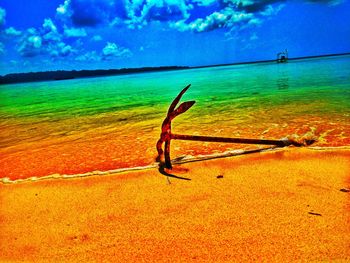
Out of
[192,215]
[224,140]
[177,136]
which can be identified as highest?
[177,136]

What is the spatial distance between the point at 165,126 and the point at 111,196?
123 centimetres

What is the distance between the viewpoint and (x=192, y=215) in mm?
3346

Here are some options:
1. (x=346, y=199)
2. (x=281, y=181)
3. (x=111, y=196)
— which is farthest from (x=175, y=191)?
(x=346, y=199)

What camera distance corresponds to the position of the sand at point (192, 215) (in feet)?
8.95

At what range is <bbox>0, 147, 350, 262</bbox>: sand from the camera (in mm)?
2729

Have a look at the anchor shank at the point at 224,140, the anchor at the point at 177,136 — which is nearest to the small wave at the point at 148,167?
the anchor shank at the point at 224,140

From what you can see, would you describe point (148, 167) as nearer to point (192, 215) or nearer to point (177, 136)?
point (177, 136)

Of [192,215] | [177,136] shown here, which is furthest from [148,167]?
[192,215]

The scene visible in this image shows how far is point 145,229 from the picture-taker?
3.16 meters

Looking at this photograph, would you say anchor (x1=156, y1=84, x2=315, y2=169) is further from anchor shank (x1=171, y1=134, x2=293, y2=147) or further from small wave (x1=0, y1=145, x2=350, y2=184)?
small wave (x1=0, y1=145, x2=350, y2=184)

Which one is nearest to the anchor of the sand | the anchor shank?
the anchor shank

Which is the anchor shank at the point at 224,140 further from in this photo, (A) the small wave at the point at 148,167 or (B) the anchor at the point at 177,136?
(A) the small wave at the point at 148,167

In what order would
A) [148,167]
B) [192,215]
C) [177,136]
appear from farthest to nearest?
[148,167] < [177,136] < [192,215]

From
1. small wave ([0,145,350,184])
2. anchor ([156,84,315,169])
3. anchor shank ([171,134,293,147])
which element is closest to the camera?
anchor ([156,84,315,169])
